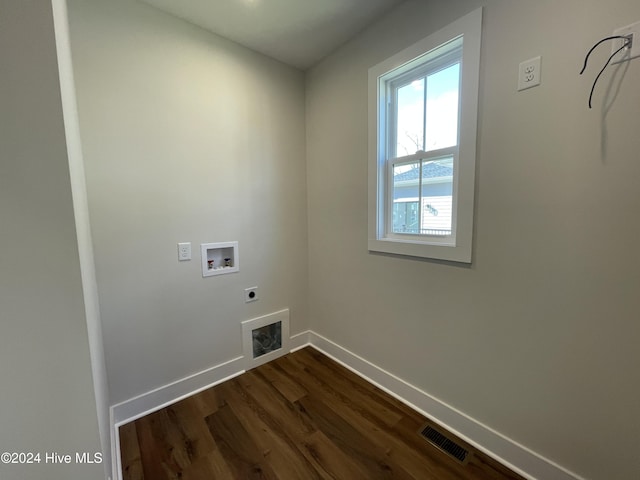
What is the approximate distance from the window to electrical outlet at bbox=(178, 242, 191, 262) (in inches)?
52.3

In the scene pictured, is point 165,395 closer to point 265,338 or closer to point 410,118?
point 265,338

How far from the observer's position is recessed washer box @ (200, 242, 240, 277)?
1.87m

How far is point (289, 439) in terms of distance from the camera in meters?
1.49

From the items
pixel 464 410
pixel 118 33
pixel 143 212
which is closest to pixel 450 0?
pixel 118 33

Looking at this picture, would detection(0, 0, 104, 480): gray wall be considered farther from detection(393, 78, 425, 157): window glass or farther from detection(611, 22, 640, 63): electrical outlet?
detection(611, 22, 640, 63): electrical outlet

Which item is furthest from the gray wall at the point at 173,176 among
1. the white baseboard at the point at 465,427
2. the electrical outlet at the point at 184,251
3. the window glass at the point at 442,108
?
the window glass at the point at 442,108

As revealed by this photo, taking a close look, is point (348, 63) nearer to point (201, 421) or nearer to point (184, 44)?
point (184, 44)

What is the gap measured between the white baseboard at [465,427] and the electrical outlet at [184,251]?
150 cm

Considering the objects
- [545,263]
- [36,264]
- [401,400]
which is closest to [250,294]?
[401,400]

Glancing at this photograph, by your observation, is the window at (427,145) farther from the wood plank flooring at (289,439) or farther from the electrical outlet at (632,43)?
the wood plank flooring at (289,439)

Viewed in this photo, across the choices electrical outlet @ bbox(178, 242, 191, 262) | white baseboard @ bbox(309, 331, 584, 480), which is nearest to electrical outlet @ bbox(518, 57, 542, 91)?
white baseboard @ bbox(309, 331, 584, 480)

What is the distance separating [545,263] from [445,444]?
3.75 feet

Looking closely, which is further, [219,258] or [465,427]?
[219,258]

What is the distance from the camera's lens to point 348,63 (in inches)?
76.7
